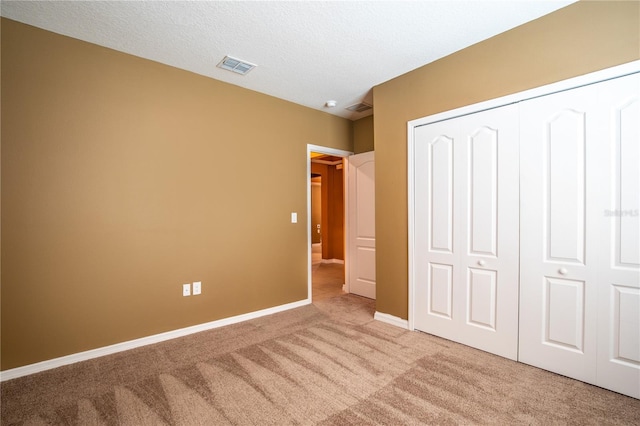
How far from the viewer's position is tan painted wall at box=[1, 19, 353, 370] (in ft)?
7.53

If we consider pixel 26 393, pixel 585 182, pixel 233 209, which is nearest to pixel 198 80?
pixel 233 209

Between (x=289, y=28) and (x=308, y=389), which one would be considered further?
(x=289, y=28)

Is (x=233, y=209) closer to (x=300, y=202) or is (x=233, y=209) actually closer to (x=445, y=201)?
(x=300, y=202)

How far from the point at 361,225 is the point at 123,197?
10.1ft

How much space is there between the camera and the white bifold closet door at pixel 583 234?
6.34 ft

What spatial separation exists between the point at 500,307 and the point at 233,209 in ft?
9.44

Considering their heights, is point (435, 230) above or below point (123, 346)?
above

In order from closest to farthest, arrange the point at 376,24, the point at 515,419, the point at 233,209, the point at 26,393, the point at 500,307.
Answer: the point at 515,419 → the point at 26,393 → the point at 376,24 → the point at 500,307 → the point at 233,209

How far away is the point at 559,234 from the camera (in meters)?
2.21

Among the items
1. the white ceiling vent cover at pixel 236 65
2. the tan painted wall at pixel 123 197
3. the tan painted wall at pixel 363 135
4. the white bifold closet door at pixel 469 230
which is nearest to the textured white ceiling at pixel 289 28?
the white ceiling vent cover at pixel 236 65

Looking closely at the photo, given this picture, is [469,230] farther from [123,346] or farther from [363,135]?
[123,346]

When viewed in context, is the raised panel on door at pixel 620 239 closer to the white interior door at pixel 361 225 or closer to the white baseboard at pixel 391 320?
the white baseboard at pixel 391 320

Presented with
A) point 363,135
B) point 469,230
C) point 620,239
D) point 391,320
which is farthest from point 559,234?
point 363,135

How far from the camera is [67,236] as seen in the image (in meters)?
2.46
